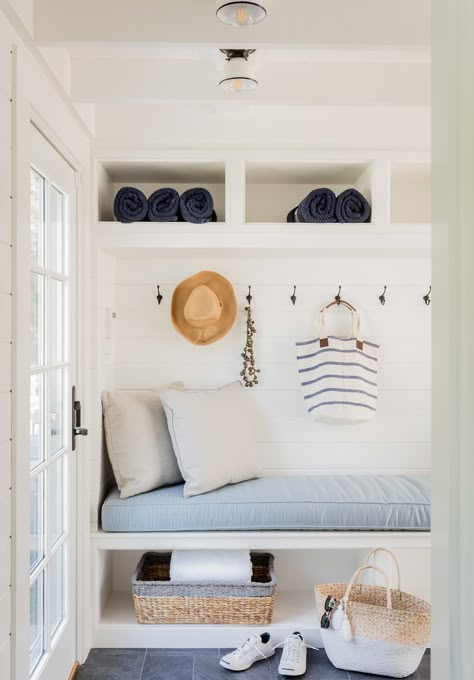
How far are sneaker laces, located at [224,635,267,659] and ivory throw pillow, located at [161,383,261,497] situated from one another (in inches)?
25.4

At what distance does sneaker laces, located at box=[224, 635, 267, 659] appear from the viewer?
2686 mm

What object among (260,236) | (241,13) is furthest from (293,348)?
(241,13)

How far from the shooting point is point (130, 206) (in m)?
2.92

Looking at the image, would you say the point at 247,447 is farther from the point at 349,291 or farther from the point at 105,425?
the point at 349,291

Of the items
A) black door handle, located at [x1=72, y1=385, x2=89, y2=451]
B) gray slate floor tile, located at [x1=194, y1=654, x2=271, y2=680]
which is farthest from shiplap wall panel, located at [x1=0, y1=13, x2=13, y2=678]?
gray slate floor tile, located at [x1=194, y1=654, x2=271, y2=680]

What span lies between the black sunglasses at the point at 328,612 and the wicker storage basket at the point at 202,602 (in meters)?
0.28

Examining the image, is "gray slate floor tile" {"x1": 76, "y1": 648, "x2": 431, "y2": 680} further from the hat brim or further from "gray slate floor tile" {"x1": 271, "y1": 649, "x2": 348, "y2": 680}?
the hat brim

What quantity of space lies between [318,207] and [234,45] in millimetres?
1207

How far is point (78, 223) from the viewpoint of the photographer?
2.71m

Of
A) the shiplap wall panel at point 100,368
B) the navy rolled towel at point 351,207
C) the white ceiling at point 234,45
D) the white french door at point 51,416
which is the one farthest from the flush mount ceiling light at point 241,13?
the shiplap wall panel at point 100,368

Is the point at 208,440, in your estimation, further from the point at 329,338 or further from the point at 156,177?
the point at 156,177

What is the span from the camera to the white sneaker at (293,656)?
260cm

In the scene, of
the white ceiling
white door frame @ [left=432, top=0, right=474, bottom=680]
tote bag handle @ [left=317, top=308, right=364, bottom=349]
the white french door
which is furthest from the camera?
tote bag handle @ [left=317, top=308, right=364, bottom=349]

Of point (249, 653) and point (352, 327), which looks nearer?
point (249, 653)
